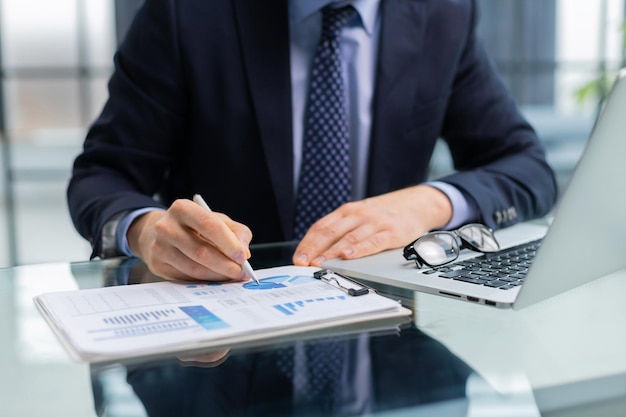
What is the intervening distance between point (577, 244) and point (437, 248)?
201 millimetres

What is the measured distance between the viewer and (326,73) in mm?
1374

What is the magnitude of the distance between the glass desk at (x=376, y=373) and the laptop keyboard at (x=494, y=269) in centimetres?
8

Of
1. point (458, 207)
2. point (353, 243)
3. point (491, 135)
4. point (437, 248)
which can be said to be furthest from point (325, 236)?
point (491, 135)

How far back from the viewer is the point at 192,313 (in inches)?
27.1

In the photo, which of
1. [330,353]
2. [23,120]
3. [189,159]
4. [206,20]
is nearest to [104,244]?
[189,159]

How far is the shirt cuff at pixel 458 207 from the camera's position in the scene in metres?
1.17

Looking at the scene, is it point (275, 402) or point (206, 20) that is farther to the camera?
point (206, 20)

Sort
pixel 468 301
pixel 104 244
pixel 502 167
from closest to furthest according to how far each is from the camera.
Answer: pixel 468 301 → pixel 104 244 → pixel 502 167

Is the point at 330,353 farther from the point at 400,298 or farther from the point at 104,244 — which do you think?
the point at 104,244

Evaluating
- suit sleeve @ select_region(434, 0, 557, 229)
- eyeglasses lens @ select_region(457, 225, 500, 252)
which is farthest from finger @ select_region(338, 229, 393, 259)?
suit sleeve @ select_region(434, 0, 557, 229)

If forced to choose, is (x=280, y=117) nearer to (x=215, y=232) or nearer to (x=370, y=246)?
(x=370, y=246)

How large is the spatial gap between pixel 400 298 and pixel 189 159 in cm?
76

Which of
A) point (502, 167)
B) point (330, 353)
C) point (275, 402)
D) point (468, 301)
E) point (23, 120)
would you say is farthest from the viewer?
point (23, 120)

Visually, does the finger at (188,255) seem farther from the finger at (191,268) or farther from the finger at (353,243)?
the finger at (353,243)
